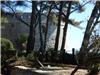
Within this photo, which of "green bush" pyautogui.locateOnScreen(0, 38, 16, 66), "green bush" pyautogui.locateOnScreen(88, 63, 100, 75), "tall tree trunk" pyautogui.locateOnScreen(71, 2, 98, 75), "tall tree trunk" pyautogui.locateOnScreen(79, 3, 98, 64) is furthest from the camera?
"green bush" pyautogui.locateOnScreen(0, 38, 16, 66)

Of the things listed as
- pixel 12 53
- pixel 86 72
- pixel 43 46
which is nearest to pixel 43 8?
pixel 43 46

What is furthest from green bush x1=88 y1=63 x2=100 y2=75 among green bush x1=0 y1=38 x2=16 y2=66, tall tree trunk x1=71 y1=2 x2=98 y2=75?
green bush x1=0 y1=38 x2=16 y2=66

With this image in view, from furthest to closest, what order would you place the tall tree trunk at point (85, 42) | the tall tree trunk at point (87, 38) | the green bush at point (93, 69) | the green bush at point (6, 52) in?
1. the green bush at point (6, 52)
2. the tall tree trunk at point (87, 38)
3. the tall tree trunk at point (85, 42)
4. the green bush at point (93, 69)

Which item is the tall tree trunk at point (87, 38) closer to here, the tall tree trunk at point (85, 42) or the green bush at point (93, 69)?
the tall tree trunk at point (85, 42)

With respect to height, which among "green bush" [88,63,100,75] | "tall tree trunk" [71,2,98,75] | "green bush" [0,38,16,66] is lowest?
"green bush" [0,38,16,66]

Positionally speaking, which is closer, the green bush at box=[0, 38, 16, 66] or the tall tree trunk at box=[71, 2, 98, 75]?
the tall tree trunk at box=[71, 2, 98, 75]

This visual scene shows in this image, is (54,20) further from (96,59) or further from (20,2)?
(96,59)

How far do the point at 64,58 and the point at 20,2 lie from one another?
15.4 feet

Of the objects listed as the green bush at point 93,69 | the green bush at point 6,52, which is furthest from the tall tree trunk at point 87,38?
the green bush at point 6,52

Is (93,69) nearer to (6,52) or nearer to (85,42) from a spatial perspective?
(85,42)

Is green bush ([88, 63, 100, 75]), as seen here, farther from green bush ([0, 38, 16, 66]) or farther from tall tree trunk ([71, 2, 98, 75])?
green bush ([0, 38, 16, 66])

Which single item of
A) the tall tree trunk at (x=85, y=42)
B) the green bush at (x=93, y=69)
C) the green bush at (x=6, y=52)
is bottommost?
the green bush at (x=6, y=52)

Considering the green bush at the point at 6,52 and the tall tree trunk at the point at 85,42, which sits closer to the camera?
the tall tree trunk at the point at 85,42

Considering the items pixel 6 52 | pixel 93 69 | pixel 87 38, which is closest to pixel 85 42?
pixel 87 38
